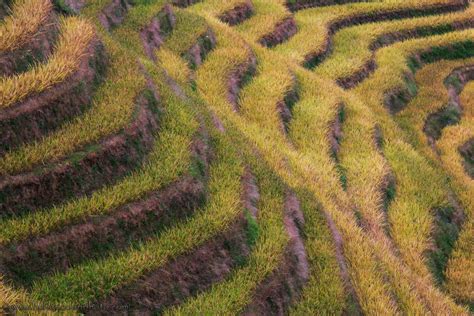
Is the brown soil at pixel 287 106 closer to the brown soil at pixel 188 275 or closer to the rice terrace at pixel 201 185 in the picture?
the rice terrace at pixel 201 185

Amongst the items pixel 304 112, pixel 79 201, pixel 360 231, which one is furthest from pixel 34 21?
pixel 304 112

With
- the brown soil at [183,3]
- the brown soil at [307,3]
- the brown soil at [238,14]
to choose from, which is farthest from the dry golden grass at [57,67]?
the brown soil at [307,3]

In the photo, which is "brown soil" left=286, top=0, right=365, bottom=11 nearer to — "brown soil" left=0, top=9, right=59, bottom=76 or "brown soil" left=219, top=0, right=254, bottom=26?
"brown soil" left=219, top=0, right=254, bottom=26

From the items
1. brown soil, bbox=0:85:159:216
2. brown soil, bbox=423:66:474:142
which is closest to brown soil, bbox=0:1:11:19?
brown soil, bbox=0:85:159:216

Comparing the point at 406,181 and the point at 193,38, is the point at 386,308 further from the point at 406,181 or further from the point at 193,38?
the point at 193,38

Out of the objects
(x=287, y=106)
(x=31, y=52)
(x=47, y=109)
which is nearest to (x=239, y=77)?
(x=287, y=106)
